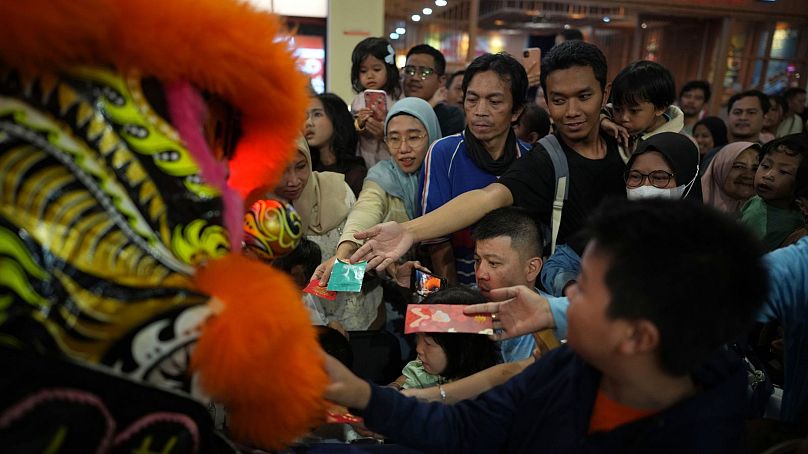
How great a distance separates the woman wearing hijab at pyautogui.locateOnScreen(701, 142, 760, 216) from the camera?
2730mm

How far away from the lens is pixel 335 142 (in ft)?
8.61

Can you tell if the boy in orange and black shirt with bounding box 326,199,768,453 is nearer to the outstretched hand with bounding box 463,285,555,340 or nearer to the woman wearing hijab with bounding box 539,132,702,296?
the outstretched hand with bounding box 463,285,555,340

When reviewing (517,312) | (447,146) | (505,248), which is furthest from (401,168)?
(517,312)

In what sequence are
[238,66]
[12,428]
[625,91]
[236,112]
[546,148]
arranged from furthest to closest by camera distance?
1. [625,91]
2. [546,148]
3. [236,112]
4. [238,66]
5. [12,428]

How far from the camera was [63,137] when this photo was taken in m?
0.62

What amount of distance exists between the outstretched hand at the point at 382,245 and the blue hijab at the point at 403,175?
0.53 m

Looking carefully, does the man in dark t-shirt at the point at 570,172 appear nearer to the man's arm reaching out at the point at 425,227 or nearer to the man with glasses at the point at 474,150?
the man's arm reaching out at the point at 425,227

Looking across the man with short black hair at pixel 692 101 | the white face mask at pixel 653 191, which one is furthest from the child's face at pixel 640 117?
the man with short black hair at pixel 692 101

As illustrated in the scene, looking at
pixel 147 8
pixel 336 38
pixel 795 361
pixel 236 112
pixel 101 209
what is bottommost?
pixel 795 361

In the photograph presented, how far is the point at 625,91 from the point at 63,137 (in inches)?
80.5

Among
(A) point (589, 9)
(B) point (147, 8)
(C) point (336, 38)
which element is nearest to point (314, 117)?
(B) point (147, 8)

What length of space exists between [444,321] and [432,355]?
477mm

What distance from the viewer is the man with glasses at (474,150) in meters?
1.98

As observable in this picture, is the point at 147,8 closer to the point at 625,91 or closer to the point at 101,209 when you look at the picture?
the point at 101,209
